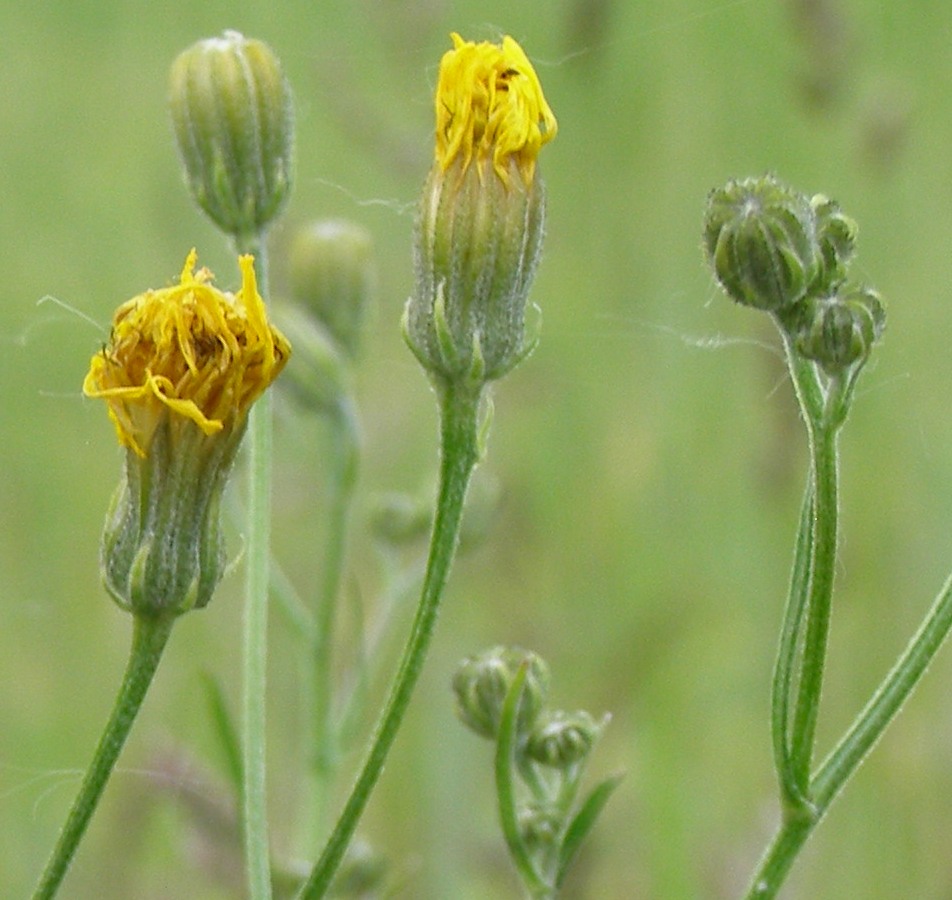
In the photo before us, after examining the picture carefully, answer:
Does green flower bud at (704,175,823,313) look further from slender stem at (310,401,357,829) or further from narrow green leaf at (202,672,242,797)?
slender stem at (310,401,357,829)

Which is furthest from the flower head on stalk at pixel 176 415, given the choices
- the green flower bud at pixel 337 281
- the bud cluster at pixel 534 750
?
the green flower bud at pixel 337 281

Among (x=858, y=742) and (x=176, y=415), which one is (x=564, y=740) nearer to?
(x=858, y=742)

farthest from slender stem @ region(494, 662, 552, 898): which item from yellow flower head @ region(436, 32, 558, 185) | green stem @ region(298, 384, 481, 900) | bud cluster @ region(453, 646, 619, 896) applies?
yellow flower head @ region(436, 32, 558, 185)

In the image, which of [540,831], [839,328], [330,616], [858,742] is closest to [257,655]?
[540,831]

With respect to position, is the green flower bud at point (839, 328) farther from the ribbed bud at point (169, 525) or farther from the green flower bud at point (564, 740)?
the ribbed bud at point (169, 525)

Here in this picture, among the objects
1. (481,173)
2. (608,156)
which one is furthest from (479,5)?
(481,173)

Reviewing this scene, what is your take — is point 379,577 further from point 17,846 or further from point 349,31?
point 349,31

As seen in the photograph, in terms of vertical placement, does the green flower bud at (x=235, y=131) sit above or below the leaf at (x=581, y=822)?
above
